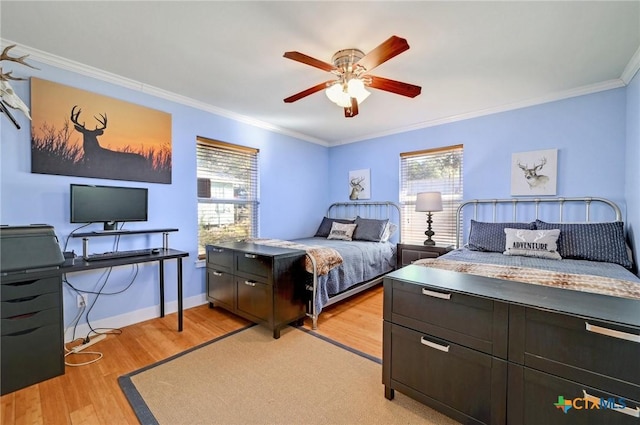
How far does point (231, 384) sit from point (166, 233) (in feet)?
5.49

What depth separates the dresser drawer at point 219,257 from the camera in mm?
2783

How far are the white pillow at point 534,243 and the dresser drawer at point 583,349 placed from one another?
1788 millimetres

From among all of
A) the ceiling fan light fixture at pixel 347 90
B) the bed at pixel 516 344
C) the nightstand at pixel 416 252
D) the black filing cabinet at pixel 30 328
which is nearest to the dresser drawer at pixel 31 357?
the black filing cabinet at pixel 30 328

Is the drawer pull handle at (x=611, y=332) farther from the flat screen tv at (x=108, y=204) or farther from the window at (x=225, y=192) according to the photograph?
the window at (x=225, y=192)

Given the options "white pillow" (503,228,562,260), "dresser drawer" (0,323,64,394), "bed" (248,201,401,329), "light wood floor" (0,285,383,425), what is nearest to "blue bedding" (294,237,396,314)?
"bed" (248,201,401,329)

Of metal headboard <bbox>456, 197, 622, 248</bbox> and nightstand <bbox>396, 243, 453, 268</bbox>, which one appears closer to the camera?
metal headboard <bbox>456, 197, 622, 248</bbox>

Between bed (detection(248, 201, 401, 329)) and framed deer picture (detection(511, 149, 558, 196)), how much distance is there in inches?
60.3

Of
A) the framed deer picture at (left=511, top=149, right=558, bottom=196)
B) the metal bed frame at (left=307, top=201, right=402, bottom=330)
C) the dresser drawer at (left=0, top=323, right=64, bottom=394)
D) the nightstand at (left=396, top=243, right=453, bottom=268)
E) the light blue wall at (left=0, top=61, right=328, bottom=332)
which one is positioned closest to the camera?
the dresser drawer at (left=0, top=323, right=64, bottom=394)

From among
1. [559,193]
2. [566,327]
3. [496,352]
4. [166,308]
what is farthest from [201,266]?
[559,193]

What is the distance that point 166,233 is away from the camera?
2.75 meters

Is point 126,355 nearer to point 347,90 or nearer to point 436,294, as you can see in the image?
point 436,294

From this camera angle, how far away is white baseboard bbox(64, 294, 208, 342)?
237cm

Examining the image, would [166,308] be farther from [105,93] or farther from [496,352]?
[496,352]

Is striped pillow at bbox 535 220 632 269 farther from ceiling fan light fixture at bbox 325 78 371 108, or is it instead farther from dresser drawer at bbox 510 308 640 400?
ceiling fan light fixture at bbox 325 78 371 108
